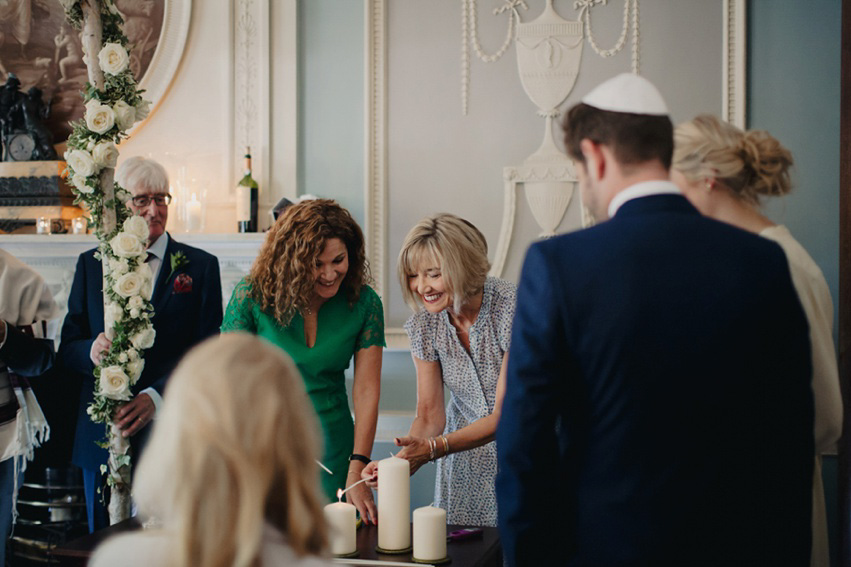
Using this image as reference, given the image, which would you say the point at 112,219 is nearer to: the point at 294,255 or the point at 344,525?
the point at 294,255

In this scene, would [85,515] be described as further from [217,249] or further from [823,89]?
[823,89]

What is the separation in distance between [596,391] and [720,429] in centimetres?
20

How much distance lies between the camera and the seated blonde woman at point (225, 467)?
3.32 feet

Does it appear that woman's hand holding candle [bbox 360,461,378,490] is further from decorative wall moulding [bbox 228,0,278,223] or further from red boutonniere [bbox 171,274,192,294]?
decorative wall moulding [bbox 228,0,278,223]

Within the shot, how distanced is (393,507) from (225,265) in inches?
97.6

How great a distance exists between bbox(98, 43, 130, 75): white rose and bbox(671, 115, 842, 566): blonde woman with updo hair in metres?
1.53

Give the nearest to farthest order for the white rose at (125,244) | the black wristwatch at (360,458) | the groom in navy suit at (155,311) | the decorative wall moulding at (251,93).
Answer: the white rose at (125,244)
the black wristwatch at (360,458)
the groom in navy suit at (155,311)
the decorative wall moulding at (251,93)

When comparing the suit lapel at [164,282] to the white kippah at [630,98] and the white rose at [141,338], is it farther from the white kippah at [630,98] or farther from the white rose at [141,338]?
the white kippah at [630,98]

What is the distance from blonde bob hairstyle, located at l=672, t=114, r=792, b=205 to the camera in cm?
192

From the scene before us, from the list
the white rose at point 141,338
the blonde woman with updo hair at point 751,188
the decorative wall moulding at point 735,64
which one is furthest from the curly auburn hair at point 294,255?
the decorative wall moulding at point 735,64

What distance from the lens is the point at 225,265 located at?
4.41 metres

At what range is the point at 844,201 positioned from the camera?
11.6 feet

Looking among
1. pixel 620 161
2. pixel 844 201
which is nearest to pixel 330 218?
Result: pixel 620 161

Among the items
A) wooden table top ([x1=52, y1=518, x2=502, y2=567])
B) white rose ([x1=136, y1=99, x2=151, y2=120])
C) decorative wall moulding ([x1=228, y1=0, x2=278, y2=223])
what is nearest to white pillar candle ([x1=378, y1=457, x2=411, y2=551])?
wooden table top ([x1=52, y1=518, x2=502, y2=567])
